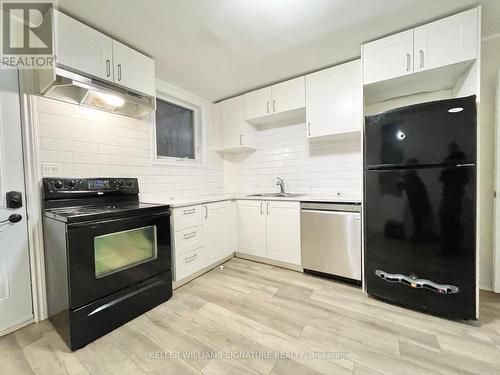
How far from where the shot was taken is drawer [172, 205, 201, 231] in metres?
2.14

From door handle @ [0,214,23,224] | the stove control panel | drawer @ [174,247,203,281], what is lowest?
drawer @ [174,247,203,281]

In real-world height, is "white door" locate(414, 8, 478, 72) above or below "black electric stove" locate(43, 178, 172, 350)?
above

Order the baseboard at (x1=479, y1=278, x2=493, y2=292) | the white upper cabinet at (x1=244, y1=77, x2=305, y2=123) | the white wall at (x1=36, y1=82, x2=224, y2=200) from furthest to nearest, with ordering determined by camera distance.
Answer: the white upper cabinet at (x1=244, y1=77, x2=305, y2=123)
the baseboard at (x1=479, y1=278, x2=493, y2=292)
the white wall at (x1=36, y1=82, x2=224, y2=200)

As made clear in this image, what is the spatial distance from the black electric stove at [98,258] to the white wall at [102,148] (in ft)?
0.61

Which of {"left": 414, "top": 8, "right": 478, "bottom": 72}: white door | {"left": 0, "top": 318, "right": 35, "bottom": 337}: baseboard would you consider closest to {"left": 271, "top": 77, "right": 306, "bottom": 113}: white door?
{"left": 414, "top": 8, "right": 478, "bottom": 72}: white door

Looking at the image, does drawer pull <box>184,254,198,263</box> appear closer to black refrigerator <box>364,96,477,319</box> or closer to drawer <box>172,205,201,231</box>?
drawer <box>172,205,201,231</box>

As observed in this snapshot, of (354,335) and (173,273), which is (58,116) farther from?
(354,335)

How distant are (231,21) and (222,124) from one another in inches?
66.1

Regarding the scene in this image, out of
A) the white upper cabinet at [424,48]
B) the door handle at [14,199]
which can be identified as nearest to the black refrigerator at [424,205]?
the white upper cabinet at [424,48]

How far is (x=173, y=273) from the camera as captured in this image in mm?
2121

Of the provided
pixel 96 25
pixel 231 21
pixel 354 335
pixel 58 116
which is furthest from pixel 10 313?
pixel 231 21

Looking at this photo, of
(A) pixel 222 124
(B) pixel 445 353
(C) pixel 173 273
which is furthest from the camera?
(A) pixel 222 124

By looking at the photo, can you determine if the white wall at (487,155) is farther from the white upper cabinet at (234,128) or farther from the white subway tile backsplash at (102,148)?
the white subway tile backsplash at (102,148)

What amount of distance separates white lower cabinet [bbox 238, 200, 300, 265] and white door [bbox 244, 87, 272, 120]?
1213 mm
